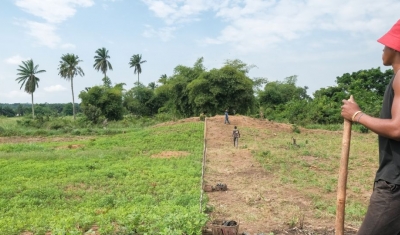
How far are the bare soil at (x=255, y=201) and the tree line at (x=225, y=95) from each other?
16.2 m

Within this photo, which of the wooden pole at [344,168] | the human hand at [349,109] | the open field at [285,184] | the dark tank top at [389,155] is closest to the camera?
the dark tank top at [389,155]

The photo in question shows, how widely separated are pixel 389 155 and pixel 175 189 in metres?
7.52

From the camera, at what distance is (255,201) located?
838cm

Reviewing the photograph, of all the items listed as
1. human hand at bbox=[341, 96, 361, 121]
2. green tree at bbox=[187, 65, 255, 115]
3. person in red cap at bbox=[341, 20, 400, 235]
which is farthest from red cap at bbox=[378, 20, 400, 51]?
green tree at bbox=[187, 65, 255, 115]

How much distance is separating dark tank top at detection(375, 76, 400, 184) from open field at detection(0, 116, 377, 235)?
2.92m

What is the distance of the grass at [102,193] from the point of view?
17.9 ft

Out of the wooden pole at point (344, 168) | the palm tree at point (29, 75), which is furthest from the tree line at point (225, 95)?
the wooden pole at point (344, 168)

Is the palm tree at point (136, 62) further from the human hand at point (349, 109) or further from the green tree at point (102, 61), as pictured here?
the human hand at point (349, 109)

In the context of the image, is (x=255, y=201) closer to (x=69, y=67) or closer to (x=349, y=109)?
(x=349, y=109)

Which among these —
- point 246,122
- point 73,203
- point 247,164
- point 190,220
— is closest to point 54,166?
point 73,203

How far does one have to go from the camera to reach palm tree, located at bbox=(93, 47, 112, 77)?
182 ft

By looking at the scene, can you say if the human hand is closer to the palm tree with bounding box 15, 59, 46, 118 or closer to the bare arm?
the bare arm

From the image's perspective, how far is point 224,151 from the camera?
16922 mm

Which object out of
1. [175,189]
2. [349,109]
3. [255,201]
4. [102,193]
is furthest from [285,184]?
A: [349,109]
